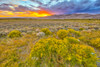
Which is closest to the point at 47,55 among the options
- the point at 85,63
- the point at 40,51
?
the point at 40,51

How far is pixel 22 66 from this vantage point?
6.93 ft

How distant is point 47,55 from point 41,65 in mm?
460

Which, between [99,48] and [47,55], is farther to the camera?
[99,48]

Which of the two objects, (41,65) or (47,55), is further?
(47,55)

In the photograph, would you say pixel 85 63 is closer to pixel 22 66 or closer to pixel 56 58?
pixel 56 58

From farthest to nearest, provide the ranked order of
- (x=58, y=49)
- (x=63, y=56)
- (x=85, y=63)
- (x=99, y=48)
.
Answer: (x=99, y=48) < (x=58, y=49) < (x=63, y=56) < (x=85, y=63)

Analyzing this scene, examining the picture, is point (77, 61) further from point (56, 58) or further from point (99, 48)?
point (99, 48)

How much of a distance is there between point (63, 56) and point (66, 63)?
11.3 inches

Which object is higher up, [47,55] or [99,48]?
[47,55]

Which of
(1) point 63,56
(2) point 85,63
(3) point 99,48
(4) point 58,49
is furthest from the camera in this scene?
(3) point 99,48

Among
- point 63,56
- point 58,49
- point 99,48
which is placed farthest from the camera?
point 99,48

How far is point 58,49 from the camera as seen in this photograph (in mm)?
2246

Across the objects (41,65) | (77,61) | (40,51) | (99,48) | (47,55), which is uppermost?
(40,51)

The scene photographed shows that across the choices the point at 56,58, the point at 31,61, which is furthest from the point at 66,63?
the point at 31,61
